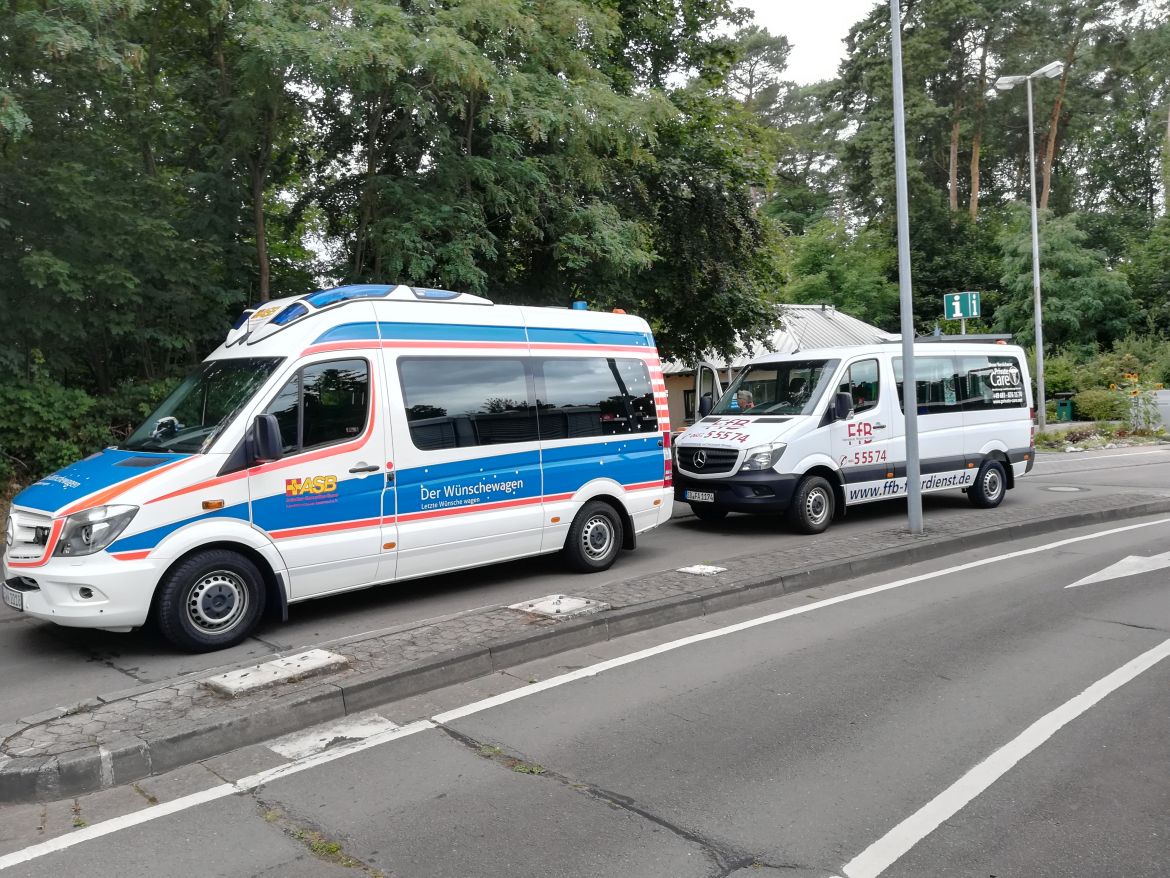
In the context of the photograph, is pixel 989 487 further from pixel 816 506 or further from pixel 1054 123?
pixel 1054 123

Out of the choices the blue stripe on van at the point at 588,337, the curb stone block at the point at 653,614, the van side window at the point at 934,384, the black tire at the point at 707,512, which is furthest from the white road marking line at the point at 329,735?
the van side window at the point at 934,384

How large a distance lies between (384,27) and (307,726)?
28.3 ft

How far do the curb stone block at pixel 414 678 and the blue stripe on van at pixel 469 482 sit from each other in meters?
2.02

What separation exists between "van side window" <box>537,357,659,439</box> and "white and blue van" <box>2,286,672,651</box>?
2 cm

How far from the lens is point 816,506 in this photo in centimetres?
1177

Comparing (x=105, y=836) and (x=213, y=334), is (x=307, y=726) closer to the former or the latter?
(x=105, y=836)

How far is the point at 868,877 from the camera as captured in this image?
3.64 meters

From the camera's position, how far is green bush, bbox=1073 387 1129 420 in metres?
30.2

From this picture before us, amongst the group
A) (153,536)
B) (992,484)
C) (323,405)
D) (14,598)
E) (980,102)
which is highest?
(980,102)

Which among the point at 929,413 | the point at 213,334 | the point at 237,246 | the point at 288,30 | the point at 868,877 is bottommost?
the point at 868,877

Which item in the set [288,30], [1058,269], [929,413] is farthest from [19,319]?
[1058,269]

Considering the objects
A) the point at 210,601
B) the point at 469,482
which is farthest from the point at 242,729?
the point at 469,482

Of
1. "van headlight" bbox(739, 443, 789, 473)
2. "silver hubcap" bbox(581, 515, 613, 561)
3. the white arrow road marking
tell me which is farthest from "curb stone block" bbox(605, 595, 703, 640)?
"van headlight" bbox(739, 443, 789, 473)

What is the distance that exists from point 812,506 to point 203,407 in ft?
24.0
